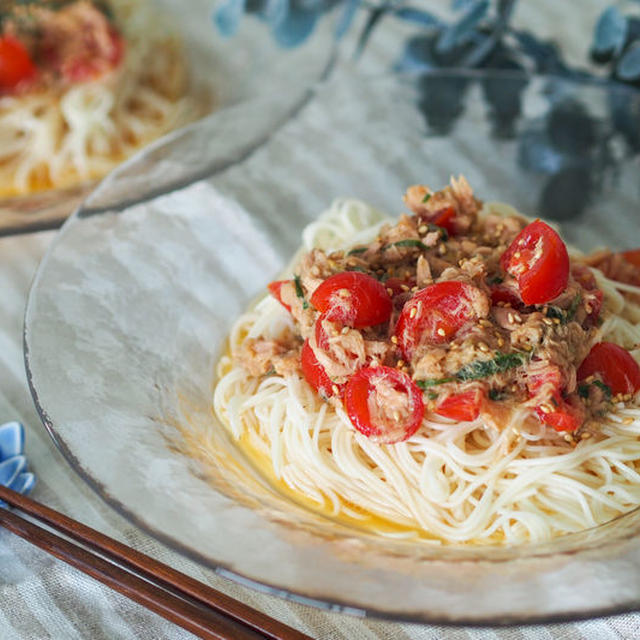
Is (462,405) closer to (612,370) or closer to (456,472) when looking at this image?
(456,472)

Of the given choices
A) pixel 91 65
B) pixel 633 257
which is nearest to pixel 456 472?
pixel 633 257

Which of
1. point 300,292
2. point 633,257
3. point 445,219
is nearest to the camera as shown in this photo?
point 300,292

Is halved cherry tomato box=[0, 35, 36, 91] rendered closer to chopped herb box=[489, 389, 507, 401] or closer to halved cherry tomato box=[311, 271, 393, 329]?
halved cherry tomato box=[311, 271, 393, 329]

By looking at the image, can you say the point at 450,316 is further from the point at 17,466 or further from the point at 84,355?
the point at 17,466

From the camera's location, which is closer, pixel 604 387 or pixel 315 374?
pixel 604 387

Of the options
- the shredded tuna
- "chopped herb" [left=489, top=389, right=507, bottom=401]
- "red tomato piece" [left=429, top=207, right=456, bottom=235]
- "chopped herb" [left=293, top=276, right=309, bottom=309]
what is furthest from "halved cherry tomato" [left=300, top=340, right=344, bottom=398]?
"red tomato piece" [left=429, top=207, right=456, bottom=235]

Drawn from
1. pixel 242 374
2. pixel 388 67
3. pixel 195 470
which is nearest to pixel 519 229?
pixel 242 374

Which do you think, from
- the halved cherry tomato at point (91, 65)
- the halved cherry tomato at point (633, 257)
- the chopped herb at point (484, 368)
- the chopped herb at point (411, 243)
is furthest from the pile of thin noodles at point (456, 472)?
the halved cherry tomato at point (91, 65)

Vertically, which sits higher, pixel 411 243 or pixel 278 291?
pixel 411 243
